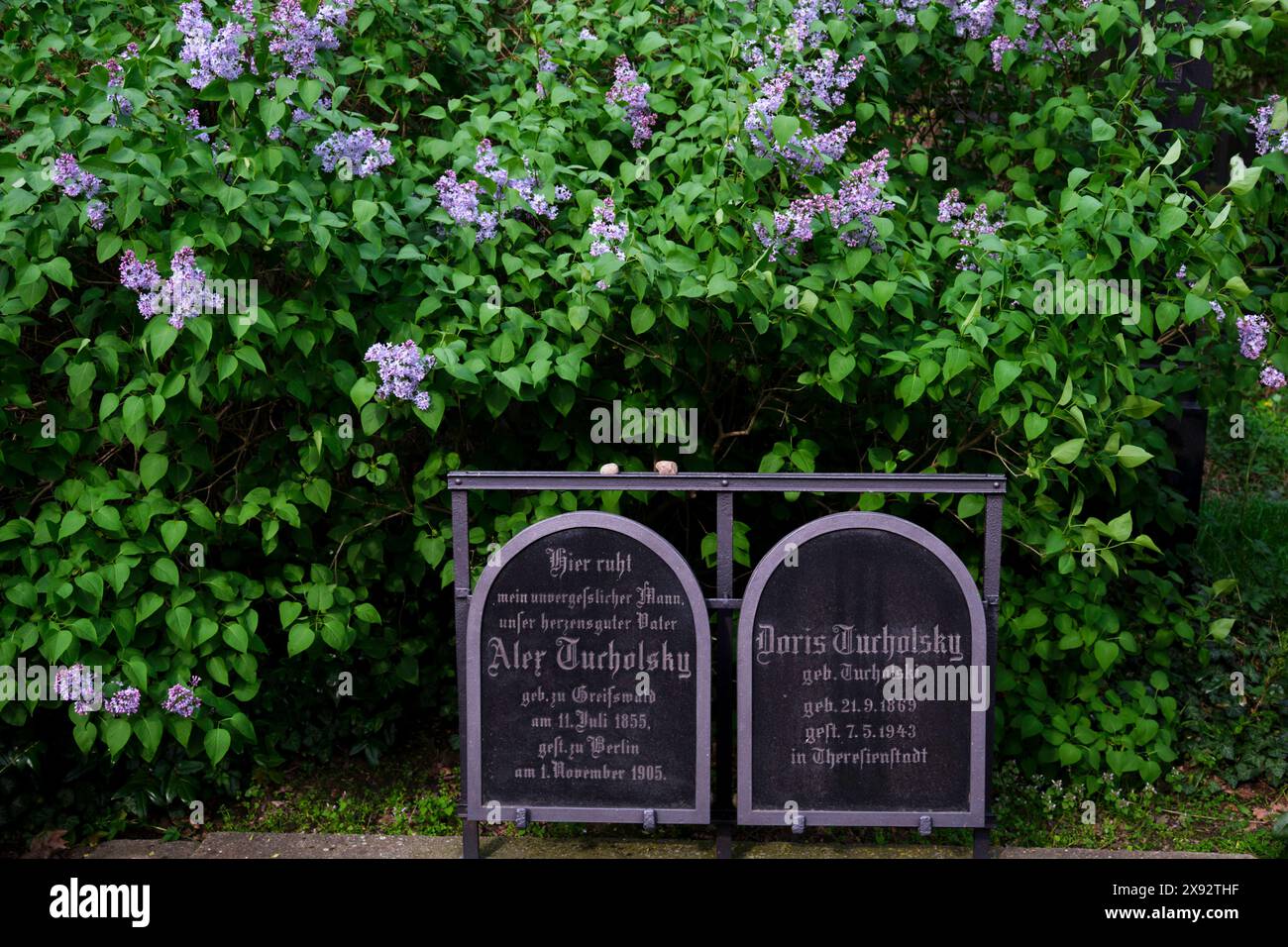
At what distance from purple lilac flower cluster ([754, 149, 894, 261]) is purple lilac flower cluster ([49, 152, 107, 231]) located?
6.58 ft

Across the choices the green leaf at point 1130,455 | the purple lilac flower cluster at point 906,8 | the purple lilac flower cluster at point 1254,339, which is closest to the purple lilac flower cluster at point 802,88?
the purple lilac flower cluster at point 906,8

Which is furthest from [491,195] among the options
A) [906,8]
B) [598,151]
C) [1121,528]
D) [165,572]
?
[1121,528]

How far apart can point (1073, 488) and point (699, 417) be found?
4.58ft

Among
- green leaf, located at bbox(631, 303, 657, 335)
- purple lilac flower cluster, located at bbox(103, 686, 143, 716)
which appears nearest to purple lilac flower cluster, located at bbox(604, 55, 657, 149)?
green leaf, located at bbox(631, 303, 657, 335)

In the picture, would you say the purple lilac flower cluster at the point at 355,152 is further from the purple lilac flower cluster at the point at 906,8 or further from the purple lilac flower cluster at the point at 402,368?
the purple lilac flower cluster at the point at 906,8

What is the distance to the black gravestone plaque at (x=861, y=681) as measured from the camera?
3.75 meters

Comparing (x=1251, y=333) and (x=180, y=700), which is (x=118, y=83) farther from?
(x=1251, y=333)

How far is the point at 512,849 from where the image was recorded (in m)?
4.12

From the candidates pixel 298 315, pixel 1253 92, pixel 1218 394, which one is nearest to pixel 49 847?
pixel 298 315

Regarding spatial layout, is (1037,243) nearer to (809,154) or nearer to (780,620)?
(809,154)

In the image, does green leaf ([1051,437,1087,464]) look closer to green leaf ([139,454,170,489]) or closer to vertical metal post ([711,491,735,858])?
vertical metal post ([711,491,735,858])

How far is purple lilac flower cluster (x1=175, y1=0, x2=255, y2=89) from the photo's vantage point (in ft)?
12.3

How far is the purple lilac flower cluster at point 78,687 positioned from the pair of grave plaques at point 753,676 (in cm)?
120

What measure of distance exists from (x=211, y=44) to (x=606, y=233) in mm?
1302
